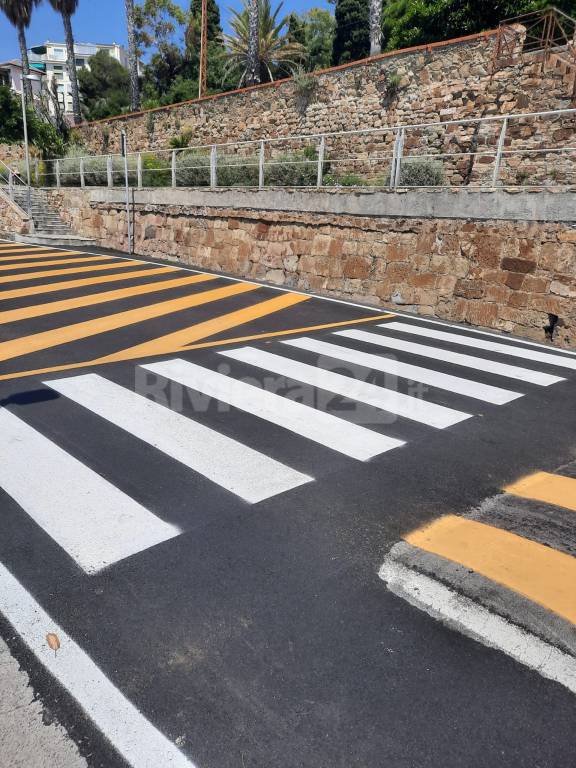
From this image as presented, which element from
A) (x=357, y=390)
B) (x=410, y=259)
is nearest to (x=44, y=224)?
(x=410, y=259)

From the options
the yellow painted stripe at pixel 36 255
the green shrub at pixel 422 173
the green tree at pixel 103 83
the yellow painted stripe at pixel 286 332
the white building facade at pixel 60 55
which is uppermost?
the white building facade at pixel 60 55

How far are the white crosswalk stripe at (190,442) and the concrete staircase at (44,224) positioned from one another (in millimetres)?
15603

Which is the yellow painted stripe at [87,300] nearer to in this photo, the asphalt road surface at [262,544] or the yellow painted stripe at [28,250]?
the asphalt road surface at [262,544]

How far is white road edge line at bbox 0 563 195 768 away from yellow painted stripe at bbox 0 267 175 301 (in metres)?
9.38

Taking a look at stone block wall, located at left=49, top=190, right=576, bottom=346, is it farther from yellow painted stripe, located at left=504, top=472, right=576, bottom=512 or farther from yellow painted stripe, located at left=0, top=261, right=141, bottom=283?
yellow painted stripe, located at left=504, top=472, right=576, bottom=512

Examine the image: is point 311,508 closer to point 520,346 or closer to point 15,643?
point 15,643

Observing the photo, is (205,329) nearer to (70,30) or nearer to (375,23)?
(375,23)

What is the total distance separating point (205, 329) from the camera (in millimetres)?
9352

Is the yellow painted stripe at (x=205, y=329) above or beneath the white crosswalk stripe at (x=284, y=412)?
above

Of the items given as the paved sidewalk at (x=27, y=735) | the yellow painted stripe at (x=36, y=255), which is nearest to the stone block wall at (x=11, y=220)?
the yellow painted stripe at (x=36, y=255)

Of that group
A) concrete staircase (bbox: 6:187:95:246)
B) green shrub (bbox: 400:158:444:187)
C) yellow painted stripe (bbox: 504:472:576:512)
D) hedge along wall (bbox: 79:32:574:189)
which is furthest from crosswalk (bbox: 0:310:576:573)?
concrete staircase (bbox: 6:187:95:246)

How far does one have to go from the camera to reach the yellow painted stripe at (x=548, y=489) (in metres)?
4.50

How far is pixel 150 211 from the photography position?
59.2ft

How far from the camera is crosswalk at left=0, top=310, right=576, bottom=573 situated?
4.07 m
